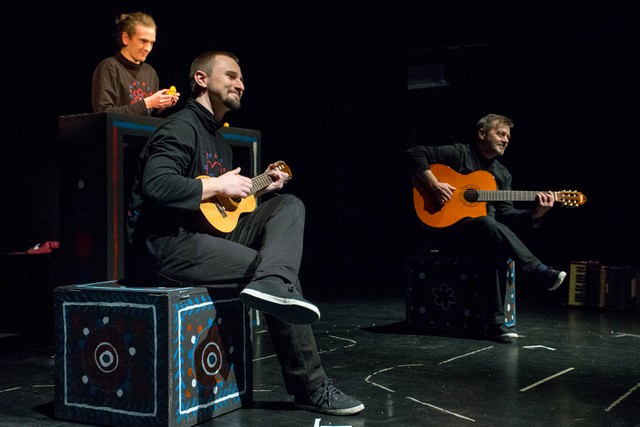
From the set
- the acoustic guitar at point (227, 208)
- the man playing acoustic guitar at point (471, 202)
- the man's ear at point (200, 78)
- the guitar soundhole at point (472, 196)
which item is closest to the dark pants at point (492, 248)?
the man playing acoustic guitar at point (471, 202)

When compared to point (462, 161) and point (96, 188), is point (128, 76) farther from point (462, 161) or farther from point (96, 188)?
point (462, 161)

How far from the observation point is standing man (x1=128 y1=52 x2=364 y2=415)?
249 cm

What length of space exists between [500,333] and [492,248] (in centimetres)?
50

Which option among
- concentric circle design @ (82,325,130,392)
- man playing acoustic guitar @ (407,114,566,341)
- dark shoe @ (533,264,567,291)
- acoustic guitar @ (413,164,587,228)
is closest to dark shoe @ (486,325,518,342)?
man playing acoustic guitar @ (407,114,566,341)

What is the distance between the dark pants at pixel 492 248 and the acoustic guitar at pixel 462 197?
3.0 inches

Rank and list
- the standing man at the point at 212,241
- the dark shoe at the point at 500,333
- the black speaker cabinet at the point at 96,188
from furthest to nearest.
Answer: the dark shoe at the point at 500,333
the black speaker cabinet at the point at 96,188
the standing man at the point at 212,241

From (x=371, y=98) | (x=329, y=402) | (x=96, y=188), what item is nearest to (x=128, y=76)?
(x=96, y=188)

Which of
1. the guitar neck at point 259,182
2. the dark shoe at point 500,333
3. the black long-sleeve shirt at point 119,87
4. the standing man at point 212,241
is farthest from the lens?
the dark shoe at point 500,333

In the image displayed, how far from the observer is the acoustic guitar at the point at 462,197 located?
454cm

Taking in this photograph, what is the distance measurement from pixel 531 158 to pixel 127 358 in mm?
5085

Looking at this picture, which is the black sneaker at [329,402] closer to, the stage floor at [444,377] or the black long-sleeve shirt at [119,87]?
the stage floor at [444,377]

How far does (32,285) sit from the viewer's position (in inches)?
199

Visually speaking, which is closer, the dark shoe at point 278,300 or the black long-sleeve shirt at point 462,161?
the dark shoe at point 278,300

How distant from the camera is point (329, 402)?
265 centimetres
